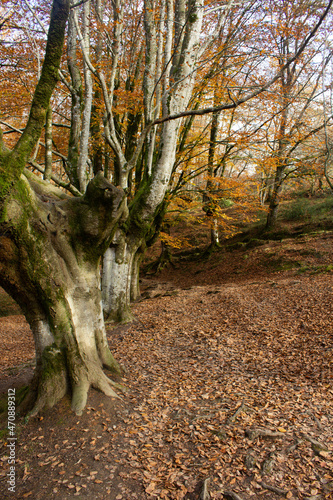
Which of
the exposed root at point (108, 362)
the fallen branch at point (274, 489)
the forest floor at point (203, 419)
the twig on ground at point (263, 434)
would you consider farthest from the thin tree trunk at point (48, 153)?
the fallen branch at point (274, 489)

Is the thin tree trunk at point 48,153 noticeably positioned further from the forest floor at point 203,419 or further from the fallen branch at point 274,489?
the fallen branch at point 274,489

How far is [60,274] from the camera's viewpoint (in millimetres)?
3729

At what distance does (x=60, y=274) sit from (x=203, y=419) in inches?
103

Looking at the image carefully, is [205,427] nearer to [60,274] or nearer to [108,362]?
[108,362]

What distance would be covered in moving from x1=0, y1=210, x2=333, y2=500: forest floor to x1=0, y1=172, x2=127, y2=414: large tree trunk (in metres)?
0.37

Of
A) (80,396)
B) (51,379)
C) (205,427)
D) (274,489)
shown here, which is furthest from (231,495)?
(51,379)

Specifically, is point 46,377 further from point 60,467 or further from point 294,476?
point 294,476

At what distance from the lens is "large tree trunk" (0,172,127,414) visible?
3.28 meters

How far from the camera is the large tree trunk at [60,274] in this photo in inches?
129

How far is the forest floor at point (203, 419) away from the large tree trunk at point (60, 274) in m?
0.37

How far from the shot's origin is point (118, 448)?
127 inches

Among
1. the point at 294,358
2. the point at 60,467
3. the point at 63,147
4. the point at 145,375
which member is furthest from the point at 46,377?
the point at 63,147

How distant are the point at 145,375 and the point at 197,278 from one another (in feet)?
33.4

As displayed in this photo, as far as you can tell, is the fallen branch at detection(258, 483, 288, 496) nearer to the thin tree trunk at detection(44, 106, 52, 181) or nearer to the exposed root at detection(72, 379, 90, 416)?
the exposed root at detection(72, 379, 90, 416)
